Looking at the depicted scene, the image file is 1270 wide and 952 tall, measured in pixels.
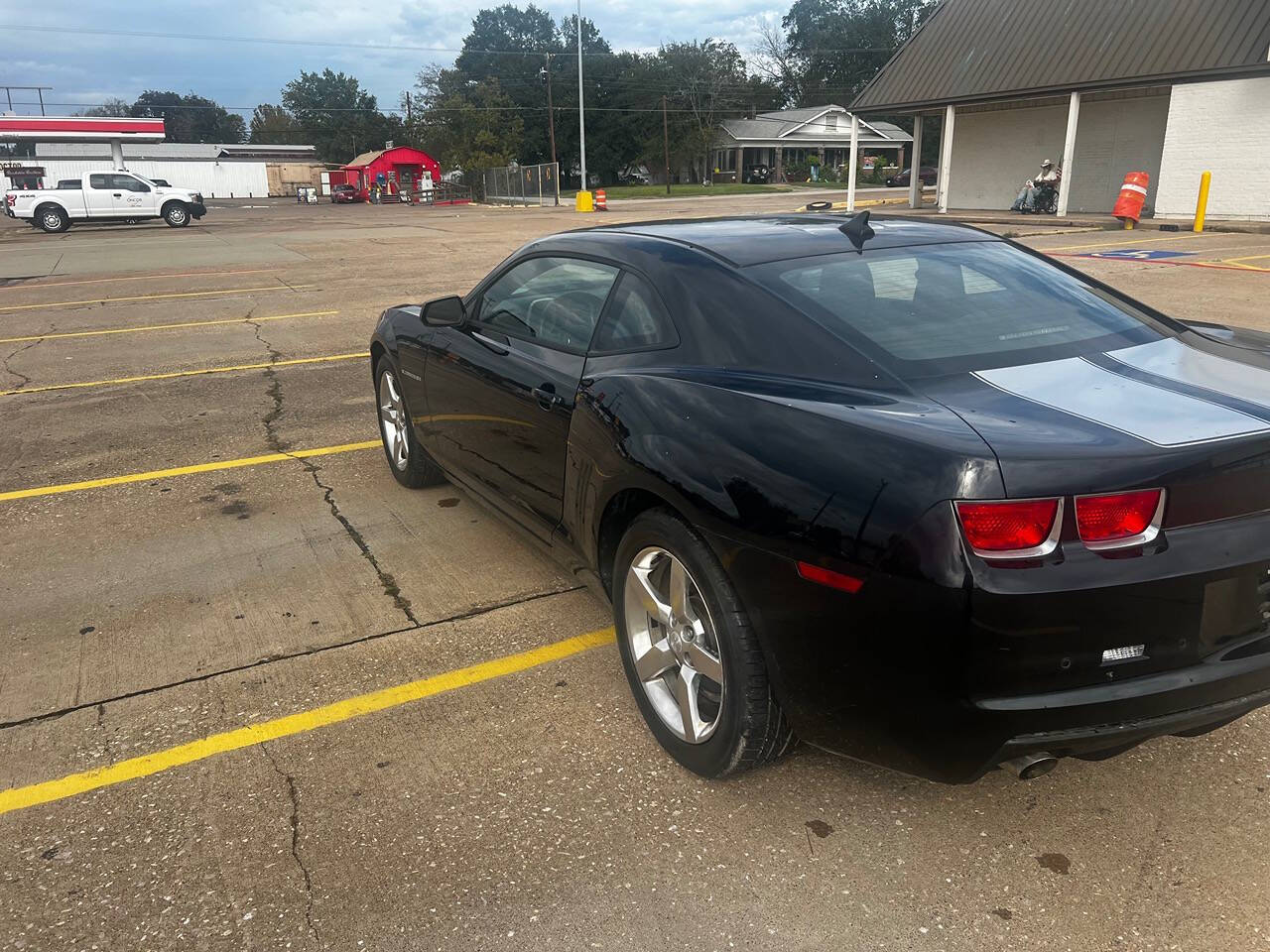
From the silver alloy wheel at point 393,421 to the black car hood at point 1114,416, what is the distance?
3.45 metres

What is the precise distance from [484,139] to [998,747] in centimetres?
6638

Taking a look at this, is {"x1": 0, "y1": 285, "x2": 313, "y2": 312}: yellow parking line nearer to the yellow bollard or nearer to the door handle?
the door handle

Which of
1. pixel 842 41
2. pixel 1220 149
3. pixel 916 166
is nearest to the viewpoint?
pixel 1220 149

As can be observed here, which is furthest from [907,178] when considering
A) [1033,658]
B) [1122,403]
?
[1033,658]

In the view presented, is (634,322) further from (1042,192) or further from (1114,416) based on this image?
(1042,192)

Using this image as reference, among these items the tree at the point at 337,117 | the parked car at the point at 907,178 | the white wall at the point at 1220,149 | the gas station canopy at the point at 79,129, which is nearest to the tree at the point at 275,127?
the tree at the point at 337,117

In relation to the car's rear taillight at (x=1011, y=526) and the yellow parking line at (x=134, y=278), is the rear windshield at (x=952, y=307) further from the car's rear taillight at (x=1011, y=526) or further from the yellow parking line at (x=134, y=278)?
the yellow parking line at (x=134, y=278)

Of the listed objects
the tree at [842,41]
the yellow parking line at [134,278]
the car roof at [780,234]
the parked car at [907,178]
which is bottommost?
the yellow parking line at [134,278]

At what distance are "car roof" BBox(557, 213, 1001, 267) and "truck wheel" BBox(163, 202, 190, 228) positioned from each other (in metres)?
35.0

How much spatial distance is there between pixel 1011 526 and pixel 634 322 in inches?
62.7

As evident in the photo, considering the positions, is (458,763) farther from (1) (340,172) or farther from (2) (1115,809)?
(1) (340,172)

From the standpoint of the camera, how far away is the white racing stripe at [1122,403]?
2.22m

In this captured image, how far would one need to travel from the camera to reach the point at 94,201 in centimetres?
3288

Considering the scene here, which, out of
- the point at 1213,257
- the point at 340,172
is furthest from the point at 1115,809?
the point at 340,172
